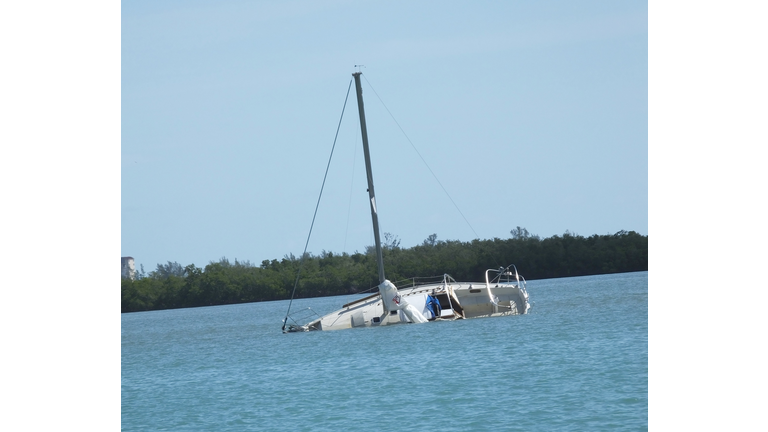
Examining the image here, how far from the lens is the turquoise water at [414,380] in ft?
53.7

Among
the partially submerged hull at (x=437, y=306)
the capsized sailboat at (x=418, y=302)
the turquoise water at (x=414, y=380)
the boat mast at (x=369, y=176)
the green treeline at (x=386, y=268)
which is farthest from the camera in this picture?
the green treeline at (x=386, y=268)

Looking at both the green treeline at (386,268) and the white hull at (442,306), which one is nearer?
the white hull at (442,306)

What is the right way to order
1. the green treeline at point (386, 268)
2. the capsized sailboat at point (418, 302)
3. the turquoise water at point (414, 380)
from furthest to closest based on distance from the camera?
the green treeline at point (386, 268) < the capsized sailboat at point (418, 302) < the turquoise water at point (414, 380)

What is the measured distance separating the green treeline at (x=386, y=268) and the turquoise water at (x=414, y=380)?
58840 millimetres

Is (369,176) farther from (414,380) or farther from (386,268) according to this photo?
(386,268)

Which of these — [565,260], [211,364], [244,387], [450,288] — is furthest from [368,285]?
[244,387]

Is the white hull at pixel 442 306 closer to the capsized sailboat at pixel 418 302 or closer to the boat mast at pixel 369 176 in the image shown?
the capsized sailboat at pixel 418 302

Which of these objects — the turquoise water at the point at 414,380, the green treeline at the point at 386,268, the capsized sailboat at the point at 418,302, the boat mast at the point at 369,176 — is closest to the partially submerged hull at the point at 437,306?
the capsized sailboat at the point at 418,302

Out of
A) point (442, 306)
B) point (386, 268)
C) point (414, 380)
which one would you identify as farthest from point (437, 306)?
point (386, 268)

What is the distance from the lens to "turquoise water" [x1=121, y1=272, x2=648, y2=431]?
16375mm

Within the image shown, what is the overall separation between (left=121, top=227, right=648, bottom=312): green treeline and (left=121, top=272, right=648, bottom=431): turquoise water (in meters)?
58.8
